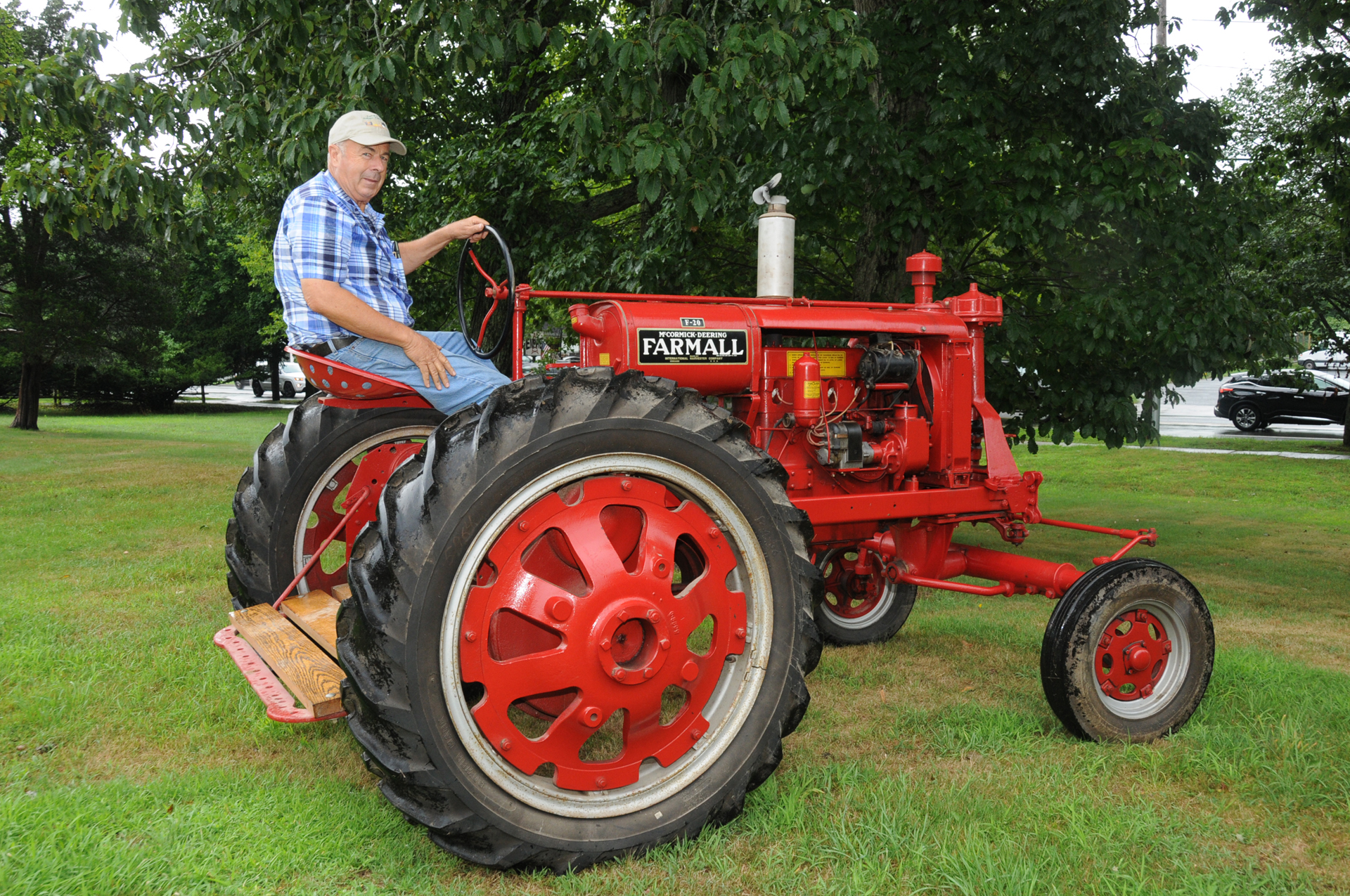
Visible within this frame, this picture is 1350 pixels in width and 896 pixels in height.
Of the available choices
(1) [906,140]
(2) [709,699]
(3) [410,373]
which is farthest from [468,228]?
(1) [906,140]

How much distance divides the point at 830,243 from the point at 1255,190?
10.2ft

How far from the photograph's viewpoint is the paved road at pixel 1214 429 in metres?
20.7

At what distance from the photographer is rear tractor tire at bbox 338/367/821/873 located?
2332 mm

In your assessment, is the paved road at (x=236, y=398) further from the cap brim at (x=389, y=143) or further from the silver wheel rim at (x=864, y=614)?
the cap brim at (x=389, y=143)

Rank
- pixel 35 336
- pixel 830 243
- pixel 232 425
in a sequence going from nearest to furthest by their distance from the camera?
pixel 830 243 → pixel 35 336 → pixel 232 425

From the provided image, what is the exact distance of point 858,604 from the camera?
4.81 m

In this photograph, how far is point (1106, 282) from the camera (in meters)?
6.49

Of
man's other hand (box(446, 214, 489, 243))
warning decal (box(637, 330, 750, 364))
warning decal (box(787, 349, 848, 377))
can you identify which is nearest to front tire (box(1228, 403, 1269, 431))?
warning decal (box(787, 349, 848, 377))

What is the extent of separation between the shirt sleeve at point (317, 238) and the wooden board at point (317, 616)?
1.13 m

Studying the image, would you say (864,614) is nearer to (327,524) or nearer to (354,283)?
(327,524)

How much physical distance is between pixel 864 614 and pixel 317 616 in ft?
8.69

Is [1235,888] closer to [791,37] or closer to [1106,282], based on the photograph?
[791,37]

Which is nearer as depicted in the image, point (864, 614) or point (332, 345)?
point (332, 345)

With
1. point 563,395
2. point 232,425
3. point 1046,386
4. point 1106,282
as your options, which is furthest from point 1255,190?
point 232,425
